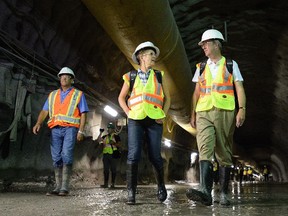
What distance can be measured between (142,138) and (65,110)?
185 centimetres

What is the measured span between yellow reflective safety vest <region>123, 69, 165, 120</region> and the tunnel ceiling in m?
1.32

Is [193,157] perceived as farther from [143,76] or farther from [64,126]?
[143,76]

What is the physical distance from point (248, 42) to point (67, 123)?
6394mm

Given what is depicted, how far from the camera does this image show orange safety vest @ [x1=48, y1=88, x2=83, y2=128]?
5.29 m

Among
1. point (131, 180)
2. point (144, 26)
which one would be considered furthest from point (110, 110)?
point (131, 180)

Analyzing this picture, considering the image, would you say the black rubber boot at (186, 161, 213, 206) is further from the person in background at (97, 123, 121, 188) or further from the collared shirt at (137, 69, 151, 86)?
the person in background at (97, 123, 121, 188)

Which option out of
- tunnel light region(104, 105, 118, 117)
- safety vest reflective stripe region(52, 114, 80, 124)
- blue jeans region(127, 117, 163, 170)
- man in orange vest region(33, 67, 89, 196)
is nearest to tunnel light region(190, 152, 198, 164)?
tunnel light region(104, 105, 118, 117)

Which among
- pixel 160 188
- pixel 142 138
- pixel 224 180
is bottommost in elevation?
pixel 160 188

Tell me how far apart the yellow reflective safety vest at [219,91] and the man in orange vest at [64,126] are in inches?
84.5

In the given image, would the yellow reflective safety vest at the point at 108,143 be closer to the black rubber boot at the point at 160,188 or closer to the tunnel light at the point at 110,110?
the tunnel light at the point at 110,110

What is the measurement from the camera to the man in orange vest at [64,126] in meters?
5.17

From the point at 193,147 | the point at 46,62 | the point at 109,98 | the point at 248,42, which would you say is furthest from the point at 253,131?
the point at 46,62

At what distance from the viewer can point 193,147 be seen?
63.1 ft

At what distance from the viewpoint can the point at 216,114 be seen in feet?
13.0
